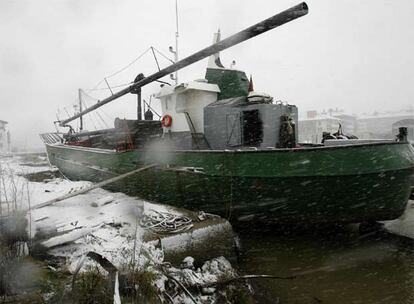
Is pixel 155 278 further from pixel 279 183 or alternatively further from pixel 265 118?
pixel 265 118

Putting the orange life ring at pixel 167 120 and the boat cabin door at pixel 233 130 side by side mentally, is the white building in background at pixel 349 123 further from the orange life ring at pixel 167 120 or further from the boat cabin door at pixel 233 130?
the boat cabin door at pixel 233 130

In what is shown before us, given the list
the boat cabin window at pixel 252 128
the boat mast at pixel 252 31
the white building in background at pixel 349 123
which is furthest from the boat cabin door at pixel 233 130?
the white building in background at pixel 349 123

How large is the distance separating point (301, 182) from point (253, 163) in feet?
2.94

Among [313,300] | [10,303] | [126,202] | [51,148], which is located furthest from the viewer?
[51,148]

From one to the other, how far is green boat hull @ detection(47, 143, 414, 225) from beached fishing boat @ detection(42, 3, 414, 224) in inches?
0.7

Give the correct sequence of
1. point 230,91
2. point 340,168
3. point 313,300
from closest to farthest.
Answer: point 313,300 → point 340,168 → point 230,91

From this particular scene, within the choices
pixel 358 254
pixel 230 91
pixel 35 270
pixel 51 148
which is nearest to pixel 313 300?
pixel 358 254

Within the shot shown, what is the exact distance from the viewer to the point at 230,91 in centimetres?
848

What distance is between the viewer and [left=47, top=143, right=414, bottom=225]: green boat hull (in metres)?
5.13

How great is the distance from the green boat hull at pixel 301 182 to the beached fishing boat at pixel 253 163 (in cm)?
2

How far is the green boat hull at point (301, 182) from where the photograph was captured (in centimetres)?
513

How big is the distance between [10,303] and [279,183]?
4.13 m

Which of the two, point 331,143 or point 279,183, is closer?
Answer: point 279,183

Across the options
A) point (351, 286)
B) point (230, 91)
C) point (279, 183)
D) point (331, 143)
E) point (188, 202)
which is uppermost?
point (230, 91)
